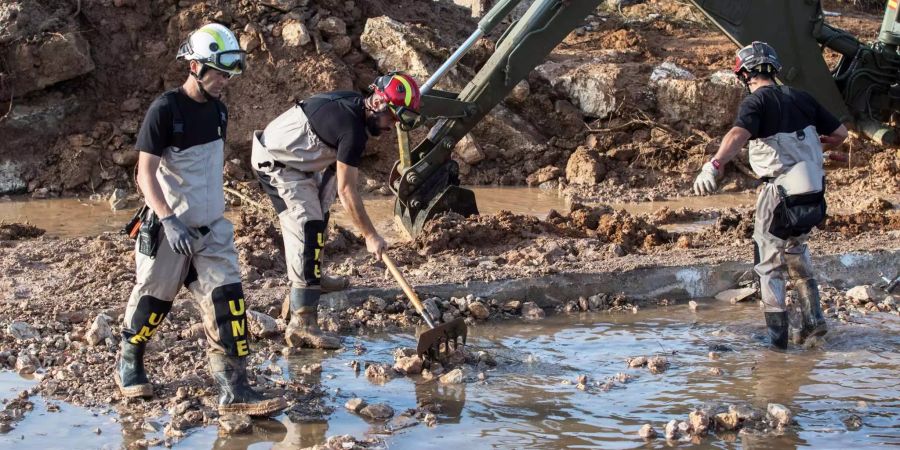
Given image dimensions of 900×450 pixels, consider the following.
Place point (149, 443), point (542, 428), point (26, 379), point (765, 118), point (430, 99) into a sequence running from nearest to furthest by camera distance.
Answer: point (149, 443) → point (542, 428) → point (26, 379) → point (765, 118) → point (430, 99)

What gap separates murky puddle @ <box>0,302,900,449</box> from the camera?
529cm

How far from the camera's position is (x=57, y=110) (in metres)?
12.5

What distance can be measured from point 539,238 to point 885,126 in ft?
12.9

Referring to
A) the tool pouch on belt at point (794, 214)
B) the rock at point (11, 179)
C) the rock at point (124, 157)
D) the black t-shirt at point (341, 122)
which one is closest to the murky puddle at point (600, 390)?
the tool pouch on belt at point (794, 214)

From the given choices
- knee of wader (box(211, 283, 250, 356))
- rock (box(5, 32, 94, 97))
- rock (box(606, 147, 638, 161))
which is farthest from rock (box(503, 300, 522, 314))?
rock (box(5, 32, 94, 97))

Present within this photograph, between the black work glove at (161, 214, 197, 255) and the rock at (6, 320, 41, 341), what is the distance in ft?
6.12

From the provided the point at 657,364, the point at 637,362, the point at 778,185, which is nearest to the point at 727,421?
the point at 657,364

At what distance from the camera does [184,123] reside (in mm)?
5191

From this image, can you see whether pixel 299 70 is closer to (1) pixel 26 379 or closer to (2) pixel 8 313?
(2) pixel 8 313

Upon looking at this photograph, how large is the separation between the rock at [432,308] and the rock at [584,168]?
17.3 ft

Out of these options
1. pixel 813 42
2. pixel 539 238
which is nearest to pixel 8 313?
pixel 539 238

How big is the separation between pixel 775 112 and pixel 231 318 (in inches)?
129

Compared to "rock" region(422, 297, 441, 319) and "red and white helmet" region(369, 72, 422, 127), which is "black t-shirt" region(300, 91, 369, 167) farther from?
"rock" region(422, 297, 441, 319)

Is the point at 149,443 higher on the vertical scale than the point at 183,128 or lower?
lower
